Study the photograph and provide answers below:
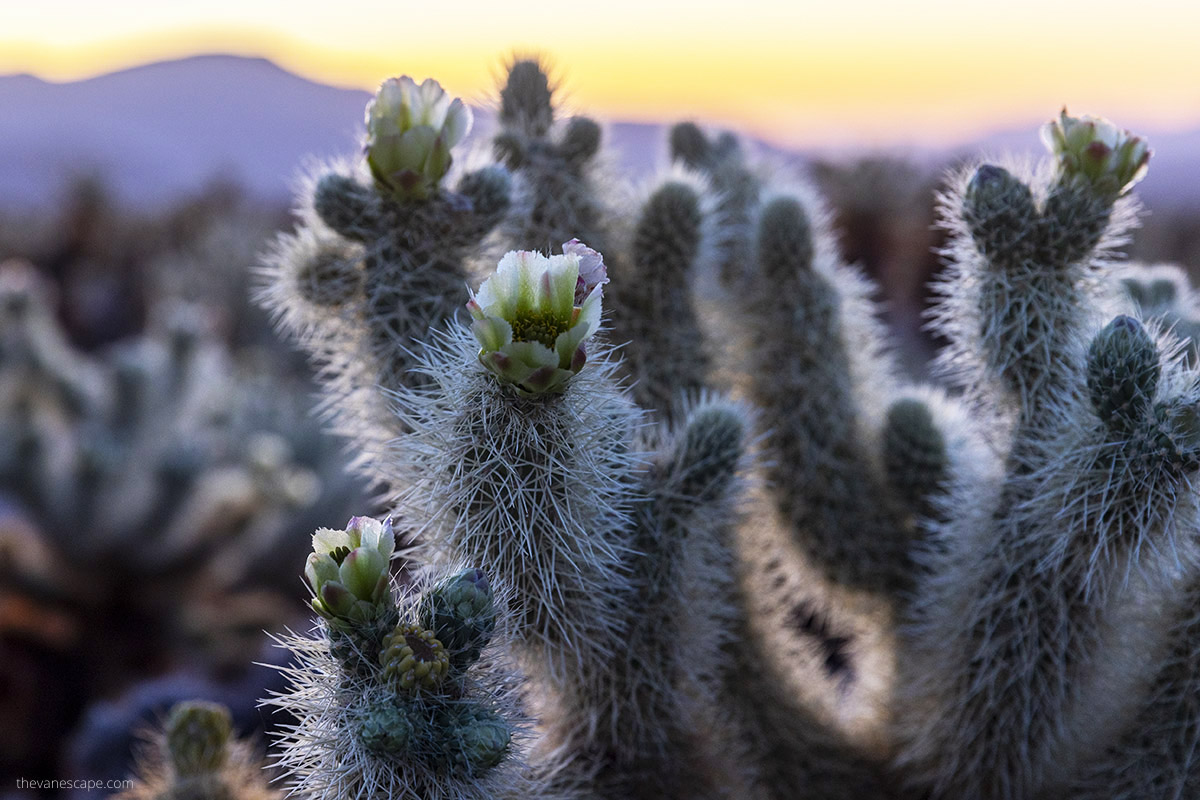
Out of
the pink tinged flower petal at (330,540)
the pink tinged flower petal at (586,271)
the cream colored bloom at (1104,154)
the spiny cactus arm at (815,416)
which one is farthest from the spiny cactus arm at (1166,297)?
the pink tinged flower petal at (330,540)

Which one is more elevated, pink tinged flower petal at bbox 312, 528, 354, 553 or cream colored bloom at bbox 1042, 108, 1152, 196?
cream colored bloom at bbox 1042, 108, 1152, 196

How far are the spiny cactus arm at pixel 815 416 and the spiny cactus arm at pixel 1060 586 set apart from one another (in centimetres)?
19

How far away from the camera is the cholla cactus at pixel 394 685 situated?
3.76 ft

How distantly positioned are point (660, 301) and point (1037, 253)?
2.51 ft

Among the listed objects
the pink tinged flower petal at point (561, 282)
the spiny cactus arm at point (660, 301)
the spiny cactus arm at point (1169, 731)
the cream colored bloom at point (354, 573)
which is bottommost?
the spiny cactus arm at point (1169, 731)

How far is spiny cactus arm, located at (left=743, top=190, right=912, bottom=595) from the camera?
2.15 meters

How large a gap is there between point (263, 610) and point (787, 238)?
9.40ft

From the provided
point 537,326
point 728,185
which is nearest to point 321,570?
point 537,326

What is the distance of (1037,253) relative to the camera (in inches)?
68.4

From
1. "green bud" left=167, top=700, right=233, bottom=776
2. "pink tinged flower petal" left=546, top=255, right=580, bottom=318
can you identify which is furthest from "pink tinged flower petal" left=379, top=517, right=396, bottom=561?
"green bud" left=167, top=700, right=233, bottom=776

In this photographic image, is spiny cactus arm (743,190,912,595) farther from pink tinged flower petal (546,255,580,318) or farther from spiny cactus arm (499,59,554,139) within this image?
pink tinged flower petal (546,255,580,318)

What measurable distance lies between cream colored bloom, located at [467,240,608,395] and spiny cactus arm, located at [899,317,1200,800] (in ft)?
2.76

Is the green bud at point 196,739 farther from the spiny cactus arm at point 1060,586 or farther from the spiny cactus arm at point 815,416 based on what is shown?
the spiny cactus arm at point 1060,586

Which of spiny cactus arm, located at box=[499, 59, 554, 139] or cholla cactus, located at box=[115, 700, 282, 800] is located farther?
spiny cactus arm, located at box=[499, 59, 554, 139]
